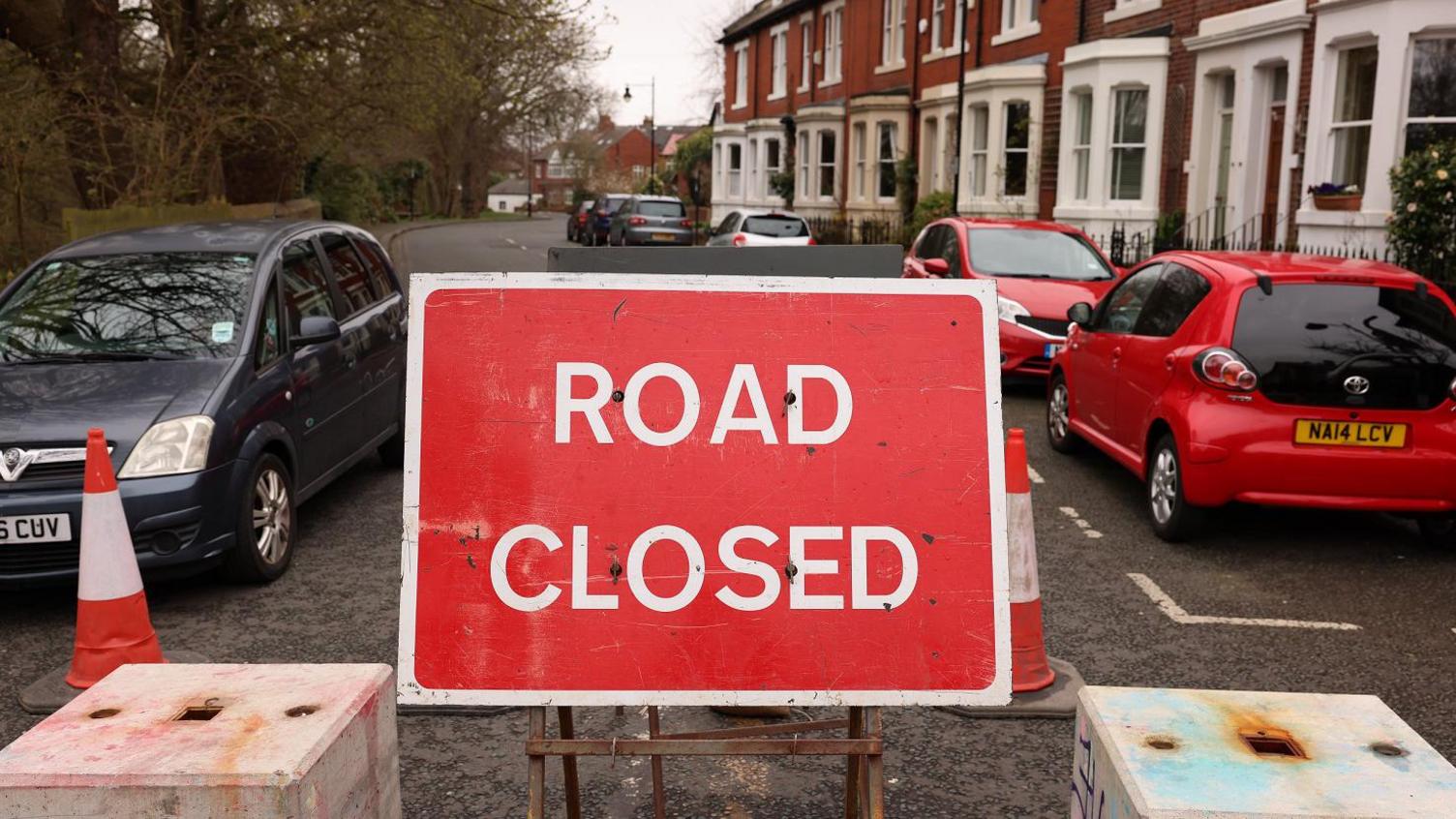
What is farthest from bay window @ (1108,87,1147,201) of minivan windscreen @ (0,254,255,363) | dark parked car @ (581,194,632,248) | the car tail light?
dark parked car @ (581,194,632,248)

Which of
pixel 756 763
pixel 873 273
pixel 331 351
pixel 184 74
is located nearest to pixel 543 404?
pixel 873 273

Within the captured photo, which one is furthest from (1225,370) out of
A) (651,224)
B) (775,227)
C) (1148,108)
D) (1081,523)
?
(651,224)

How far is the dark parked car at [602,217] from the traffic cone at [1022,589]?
33.2 m

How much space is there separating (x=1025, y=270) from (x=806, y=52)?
29927mm

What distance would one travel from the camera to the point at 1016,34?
84.0ft

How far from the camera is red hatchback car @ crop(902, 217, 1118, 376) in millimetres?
11477

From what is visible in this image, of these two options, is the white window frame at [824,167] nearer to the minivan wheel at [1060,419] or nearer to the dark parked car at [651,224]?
the dark parked car at [651,224]

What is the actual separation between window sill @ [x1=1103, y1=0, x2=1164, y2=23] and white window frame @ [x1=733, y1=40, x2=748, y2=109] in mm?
26743

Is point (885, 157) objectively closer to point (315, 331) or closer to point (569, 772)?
point (315, 331)

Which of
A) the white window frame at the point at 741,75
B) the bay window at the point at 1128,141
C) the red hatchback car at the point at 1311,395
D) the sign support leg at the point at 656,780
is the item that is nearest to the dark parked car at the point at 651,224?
the bay window at the point at 1128,141

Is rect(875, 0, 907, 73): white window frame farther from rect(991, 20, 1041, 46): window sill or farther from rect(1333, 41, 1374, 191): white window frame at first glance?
rect(1333, 41, 1374, 191): white window frame

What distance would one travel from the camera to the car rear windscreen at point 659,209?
→ 109 feet

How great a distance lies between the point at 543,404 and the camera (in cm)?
300

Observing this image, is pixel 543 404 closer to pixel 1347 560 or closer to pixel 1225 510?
pixel 1347 560
